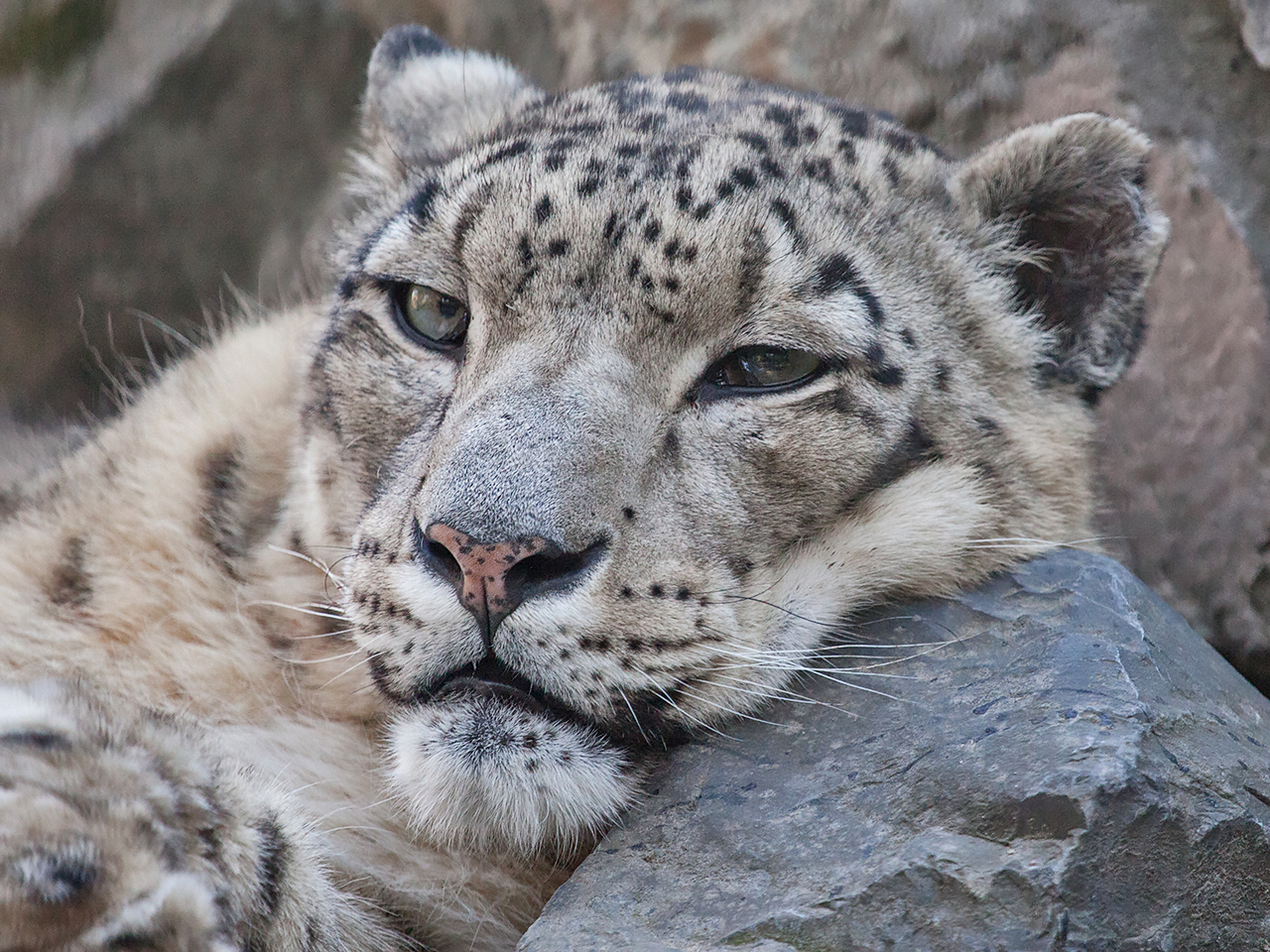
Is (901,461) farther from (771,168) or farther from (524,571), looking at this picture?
(524,571)

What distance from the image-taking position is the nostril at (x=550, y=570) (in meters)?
2.71

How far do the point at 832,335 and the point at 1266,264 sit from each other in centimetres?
228

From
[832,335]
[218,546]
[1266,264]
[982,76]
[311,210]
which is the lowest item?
[218,546]

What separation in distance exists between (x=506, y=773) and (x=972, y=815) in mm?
912

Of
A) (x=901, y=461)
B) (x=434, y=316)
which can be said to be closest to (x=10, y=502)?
(x=434, y=316)

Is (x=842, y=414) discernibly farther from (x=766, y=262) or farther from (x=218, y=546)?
(x=218, y=546)

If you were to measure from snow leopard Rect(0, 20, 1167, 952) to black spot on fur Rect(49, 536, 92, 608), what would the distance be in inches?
0.4

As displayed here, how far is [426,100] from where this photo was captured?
4.36 meters

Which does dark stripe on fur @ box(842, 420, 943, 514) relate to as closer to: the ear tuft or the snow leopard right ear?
the snow leopard right ear

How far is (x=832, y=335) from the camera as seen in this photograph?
127 inches

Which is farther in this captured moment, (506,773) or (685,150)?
(685,150)

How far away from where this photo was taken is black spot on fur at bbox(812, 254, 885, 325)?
128 inches

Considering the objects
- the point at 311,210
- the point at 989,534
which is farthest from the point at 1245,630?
the point at 311,210

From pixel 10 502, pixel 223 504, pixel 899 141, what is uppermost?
pixel 899 141
